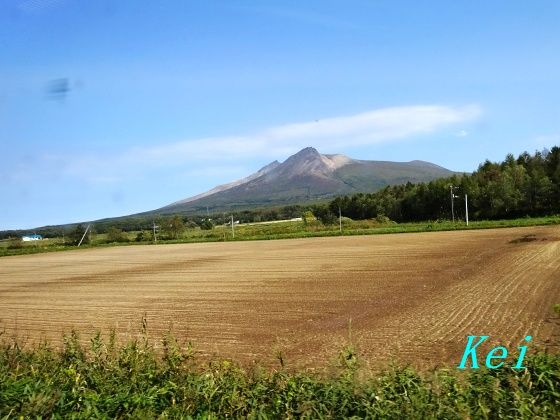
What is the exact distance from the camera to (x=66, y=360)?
6727 mm

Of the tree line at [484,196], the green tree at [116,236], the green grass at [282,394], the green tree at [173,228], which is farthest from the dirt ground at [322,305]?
the green tree at [116,236]

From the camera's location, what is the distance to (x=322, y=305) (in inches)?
598

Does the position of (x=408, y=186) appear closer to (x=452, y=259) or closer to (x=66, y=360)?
(x=452, y=259)

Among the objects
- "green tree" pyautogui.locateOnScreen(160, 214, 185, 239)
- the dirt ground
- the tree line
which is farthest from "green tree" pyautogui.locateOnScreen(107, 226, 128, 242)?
the dirt ground

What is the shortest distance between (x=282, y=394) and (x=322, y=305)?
10384mm

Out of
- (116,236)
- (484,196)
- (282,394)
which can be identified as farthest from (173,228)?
(282,394)

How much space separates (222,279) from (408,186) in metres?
80.0

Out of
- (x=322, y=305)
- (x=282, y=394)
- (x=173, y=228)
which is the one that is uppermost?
(x=173, y=228)

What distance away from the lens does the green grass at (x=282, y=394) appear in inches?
172

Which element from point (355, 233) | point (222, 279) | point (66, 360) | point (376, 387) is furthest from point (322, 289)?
point (355, 233)

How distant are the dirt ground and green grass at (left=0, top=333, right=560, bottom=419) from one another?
3.74 ft

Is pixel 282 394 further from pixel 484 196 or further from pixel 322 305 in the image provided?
pixel 484 196

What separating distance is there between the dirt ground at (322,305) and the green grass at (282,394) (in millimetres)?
→ 1140

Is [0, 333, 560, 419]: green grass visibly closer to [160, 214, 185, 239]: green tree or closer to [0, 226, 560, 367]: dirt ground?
[0, 226, 560, 367]: dirt ground
